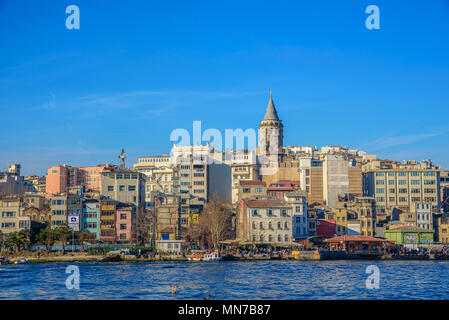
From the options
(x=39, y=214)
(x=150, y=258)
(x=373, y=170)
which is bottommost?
(x=150, y=258)

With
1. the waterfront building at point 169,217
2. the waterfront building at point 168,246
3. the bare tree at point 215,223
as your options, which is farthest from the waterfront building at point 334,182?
the waterfront building at point 168,246

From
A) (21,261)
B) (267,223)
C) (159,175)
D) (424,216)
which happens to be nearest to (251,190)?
(267,223)

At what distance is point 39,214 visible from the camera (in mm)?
75188

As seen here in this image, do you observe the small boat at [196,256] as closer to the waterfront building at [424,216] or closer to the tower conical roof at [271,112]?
the waterfront building at [424,216]

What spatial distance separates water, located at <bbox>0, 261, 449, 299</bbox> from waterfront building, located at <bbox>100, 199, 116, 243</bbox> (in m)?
19.9

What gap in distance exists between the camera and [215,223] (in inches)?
2857

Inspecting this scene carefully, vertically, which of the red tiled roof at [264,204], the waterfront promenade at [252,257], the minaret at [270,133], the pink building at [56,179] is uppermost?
the minaret at [270,133]

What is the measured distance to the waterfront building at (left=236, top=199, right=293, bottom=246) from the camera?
70.1 meters

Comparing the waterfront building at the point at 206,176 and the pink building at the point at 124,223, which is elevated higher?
the waterfront building at the point at 206,176

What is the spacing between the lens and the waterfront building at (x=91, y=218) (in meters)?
72.9

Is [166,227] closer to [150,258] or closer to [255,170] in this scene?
[150,258]

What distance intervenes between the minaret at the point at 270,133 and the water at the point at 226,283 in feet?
234
